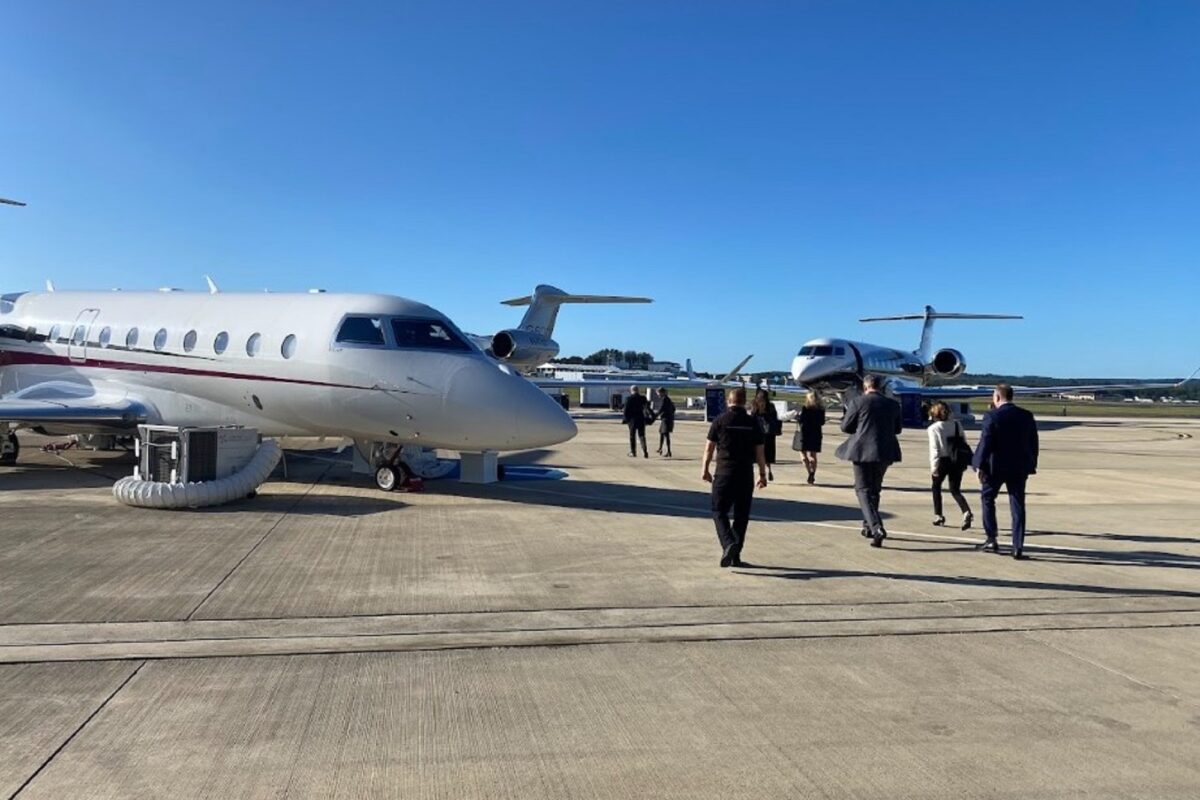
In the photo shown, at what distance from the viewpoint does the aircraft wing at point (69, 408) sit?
12.5 m

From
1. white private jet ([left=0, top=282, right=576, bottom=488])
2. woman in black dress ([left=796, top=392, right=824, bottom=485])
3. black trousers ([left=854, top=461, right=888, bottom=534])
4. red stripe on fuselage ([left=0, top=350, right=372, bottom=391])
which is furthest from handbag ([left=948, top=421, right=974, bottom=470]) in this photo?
red stripe on fuselage ([left=0, top=350, right=372, bottom=391])

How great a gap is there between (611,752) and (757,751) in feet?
2.11

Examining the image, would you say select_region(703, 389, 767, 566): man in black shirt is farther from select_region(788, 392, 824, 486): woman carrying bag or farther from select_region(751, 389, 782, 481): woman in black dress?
select_region(788, 392, 824, 486): woman carrying bag

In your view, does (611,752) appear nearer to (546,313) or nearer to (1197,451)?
(1197,451)

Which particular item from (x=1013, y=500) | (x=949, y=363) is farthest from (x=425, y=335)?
(x=949, y=363)

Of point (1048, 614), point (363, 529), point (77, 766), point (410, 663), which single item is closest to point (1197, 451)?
point (1048, 614)

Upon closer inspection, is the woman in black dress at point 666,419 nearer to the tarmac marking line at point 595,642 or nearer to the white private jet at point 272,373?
the white private jet at point 272,373

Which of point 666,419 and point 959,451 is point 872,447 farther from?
point 666,419

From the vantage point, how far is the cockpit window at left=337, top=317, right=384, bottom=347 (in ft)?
38.5

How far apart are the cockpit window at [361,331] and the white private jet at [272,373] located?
2 centimetres

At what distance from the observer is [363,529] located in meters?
9.06

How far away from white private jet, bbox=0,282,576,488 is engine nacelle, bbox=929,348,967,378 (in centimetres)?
2907

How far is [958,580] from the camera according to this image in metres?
7.13

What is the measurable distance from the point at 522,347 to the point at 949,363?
59.8 feet
